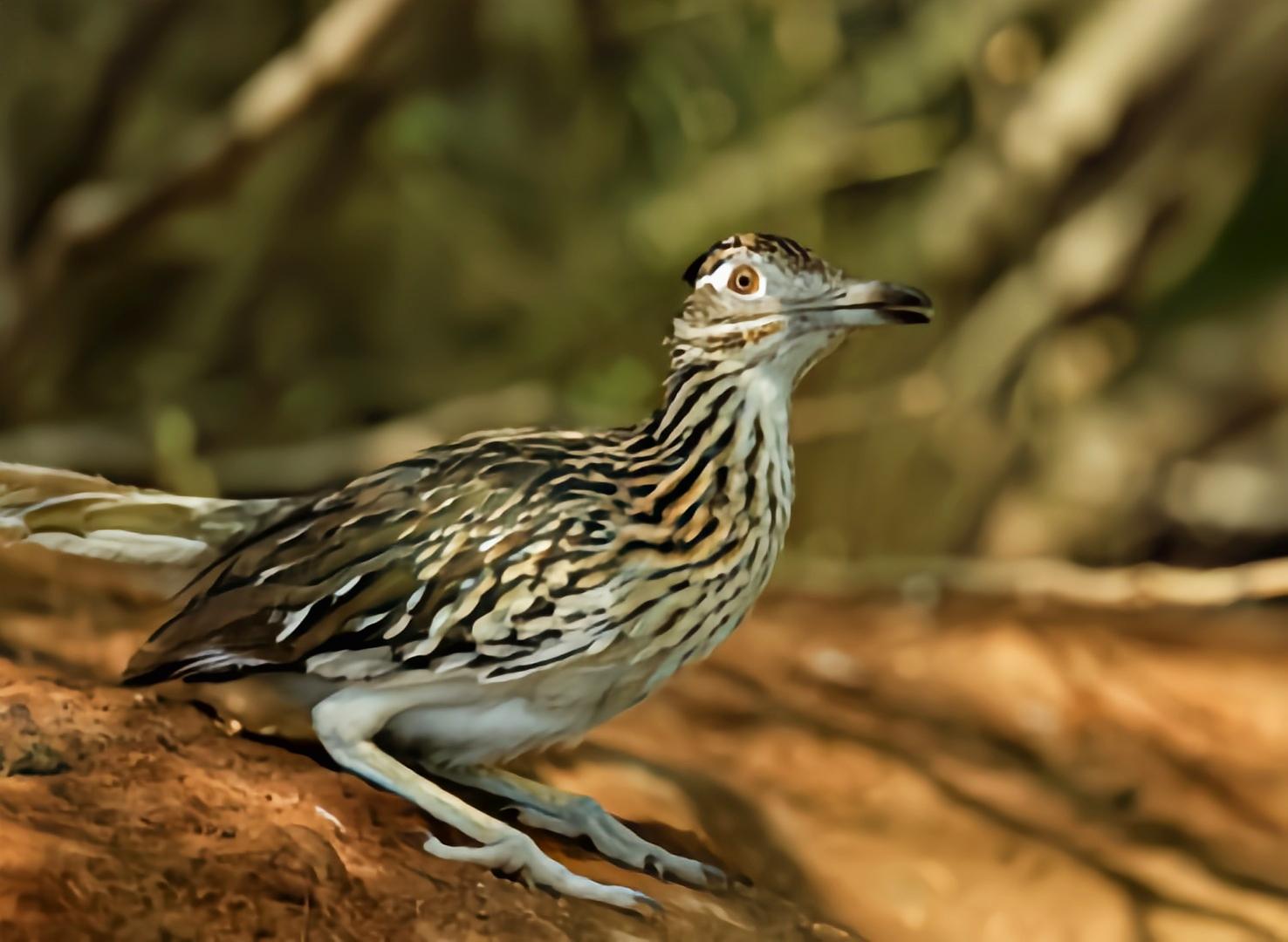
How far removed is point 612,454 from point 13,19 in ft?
4.73

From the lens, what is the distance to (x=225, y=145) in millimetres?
2072

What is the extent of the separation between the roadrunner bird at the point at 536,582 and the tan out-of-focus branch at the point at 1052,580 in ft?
3.69

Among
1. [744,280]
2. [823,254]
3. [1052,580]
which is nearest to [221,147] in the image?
[823,254]

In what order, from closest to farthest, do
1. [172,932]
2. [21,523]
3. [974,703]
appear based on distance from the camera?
[172,932]
[21,523]
[974,703]

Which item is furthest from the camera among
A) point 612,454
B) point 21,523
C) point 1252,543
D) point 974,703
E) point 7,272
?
point 1252,543

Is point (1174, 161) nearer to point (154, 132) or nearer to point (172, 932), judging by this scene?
point (154, 132)

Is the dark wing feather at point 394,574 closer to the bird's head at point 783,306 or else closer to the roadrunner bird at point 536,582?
the roadrunner bird at point 536,582

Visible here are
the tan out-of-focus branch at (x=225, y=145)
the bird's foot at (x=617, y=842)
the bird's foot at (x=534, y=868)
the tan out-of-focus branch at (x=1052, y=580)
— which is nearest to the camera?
the bird's foot at (x=534, y=868)

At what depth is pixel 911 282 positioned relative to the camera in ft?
7.49

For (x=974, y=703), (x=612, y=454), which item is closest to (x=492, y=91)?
(x=612, y=454)

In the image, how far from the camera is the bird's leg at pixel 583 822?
1284mm

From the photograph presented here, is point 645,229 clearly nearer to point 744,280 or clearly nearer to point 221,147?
point 221,147

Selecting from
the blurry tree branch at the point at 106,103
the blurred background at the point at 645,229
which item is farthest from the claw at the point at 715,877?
the blurry tree branch at the point at 106,103

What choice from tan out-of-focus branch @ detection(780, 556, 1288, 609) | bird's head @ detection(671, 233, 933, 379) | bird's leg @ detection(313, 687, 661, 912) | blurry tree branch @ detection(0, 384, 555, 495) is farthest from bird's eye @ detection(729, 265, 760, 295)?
tan out-of-focus branch @ detection(780, 556, 1288, 609)
